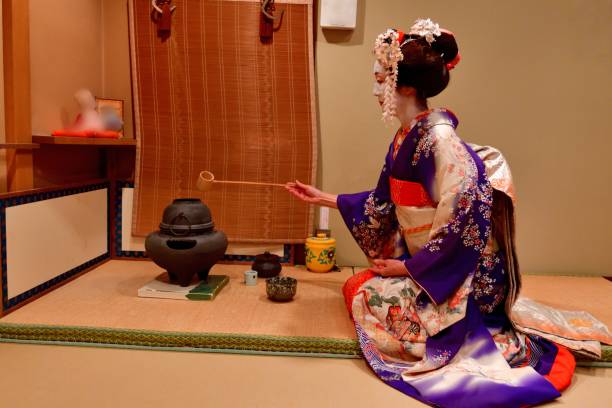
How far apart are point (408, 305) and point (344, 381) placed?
0.43m

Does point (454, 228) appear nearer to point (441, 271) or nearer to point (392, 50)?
point (441, 271)

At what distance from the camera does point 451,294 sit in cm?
217

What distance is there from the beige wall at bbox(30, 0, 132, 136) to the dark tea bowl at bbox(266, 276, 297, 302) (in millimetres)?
1565

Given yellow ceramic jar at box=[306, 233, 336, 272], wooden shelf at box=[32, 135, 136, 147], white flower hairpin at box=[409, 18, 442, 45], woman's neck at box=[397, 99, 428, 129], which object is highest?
white flower hairpin at box=[409, 18, 442, 45]

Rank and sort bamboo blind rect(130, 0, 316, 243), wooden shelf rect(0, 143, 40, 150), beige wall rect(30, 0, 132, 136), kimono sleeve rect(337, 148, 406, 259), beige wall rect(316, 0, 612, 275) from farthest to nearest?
beige wall rect(316, 0, 612, 275) → bamboo blind rect(130, 0, 316, 243) → beige wall rect(30, 0, 132, 136) → kimono sleeve rect(337, 148, 406, 259) → wooden shelf rect(0, 143, 40, 150)

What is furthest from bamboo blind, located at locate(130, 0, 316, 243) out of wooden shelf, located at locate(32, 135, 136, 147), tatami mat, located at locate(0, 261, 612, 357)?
tatami mat, located at locate(0, 261, 612, 357)

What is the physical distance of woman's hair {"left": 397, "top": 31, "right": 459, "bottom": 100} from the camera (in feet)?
7.42

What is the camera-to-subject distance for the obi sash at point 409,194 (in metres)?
2.35

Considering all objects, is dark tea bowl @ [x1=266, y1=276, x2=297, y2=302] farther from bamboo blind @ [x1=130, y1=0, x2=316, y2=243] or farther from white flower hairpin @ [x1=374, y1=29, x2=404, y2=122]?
white flower hairpin @ [x1=374, y1=29, x2=404, y2=122]

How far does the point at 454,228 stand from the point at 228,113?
192 cm

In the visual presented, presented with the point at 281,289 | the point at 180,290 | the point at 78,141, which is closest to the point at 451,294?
the point at 281,289

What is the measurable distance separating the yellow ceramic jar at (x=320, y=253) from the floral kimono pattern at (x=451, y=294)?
40.2 inches

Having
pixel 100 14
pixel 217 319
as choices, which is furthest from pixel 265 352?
pixel 100 14

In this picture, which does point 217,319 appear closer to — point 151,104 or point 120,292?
point 120,292
